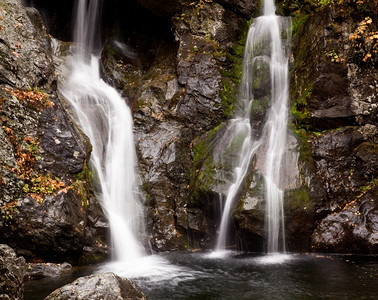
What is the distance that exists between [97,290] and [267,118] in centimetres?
665

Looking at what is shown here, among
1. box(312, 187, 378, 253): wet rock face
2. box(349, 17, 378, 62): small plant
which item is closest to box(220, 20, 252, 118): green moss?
box(349, 17, 378, 62): small plant

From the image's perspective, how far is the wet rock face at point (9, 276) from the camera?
3.56 meters

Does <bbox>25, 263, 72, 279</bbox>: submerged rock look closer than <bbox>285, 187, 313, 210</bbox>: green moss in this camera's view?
Yes

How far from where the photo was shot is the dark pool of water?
5.04 m

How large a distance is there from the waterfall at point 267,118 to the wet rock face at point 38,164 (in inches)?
129

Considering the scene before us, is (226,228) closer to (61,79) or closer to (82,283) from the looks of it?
(82,283)

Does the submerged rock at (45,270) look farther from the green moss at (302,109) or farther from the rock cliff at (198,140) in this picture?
the green moss at (302,109)

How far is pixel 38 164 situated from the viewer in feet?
22.3

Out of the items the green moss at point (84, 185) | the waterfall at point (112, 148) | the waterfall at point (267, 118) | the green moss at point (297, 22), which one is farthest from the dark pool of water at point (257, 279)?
the green moss at point (297, 22)

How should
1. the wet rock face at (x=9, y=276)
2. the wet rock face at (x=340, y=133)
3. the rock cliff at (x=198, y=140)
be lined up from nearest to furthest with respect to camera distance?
1. the wet rock face at (x=9, y=276)
2. the rock cliff at (x=198, y=140)
3. the wet rock face at (x=340, y=133)

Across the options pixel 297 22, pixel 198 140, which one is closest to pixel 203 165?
pixel 198 140

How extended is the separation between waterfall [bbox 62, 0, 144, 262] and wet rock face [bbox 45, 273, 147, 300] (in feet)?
11.0

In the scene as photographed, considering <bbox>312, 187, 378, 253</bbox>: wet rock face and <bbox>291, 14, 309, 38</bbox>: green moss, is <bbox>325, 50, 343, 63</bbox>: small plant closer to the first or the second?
<bbox>291, 14, 309, 38</bbox>: green moss

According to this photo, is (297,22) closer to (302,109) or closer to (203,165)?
(302,109)
